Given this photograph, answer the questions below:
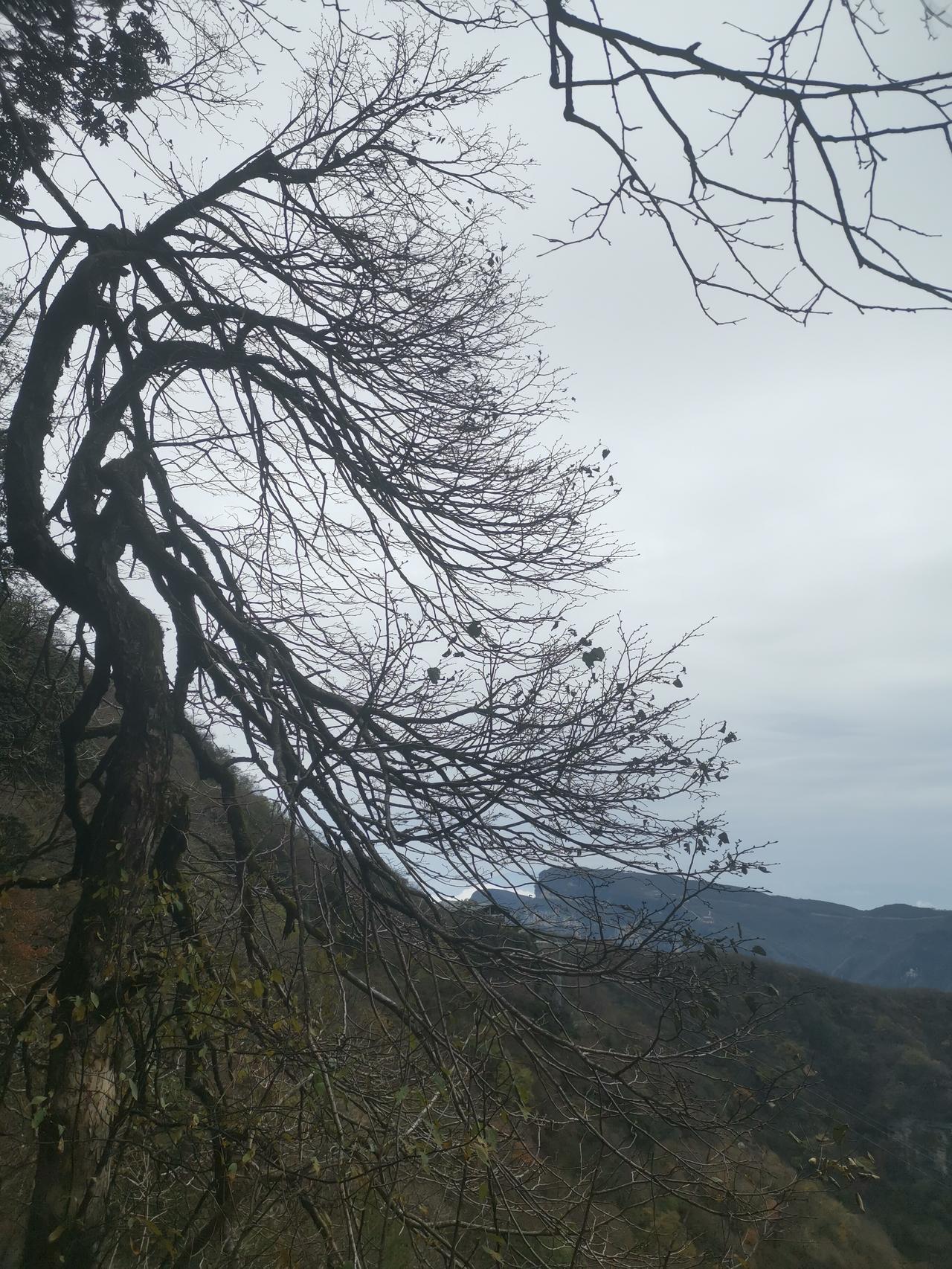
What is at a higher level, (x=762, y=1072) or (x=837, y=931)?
(x=762, y=1072)

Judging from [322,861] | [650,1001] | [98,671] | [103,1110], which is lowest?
[103,1110]

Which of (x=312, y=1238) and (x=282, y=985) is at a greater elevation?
(x=282, y=985)

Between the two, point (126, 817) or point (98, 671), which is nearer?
point (126, 817)

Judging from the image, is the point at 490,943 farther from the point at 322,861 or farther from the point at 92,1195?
the point at 92,1195

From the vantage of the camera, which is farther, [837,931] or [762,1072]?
[837,931]

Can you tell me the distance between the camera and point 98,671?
185 inches

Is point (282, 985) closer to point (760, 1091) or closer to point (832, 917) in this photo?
point (760, 1091)

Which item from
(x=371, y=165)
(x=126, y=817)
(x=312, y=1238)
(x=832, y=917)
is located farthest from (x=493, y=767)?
(x=832, y=917)

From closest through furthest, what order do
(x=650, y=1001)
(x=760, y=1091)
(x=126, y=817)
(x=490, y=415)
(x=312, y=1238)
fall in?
(x=760, y=1091) < (x=650, y=1001) < (x=126, y=817) < (x=312, y=1238) < (x=490, y=415)

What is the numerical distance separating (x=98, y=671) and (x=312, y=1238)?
3519 millimetres

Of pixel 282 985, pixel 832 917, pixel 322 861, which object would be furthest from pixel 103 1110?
pixel 832 917

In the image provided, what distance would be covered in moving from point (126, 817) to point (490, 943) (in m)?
1.94

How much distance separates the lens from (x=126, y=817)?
13.5 feet

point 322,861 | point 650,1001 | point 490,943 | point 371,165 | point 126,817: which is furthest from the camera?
point 371,165
